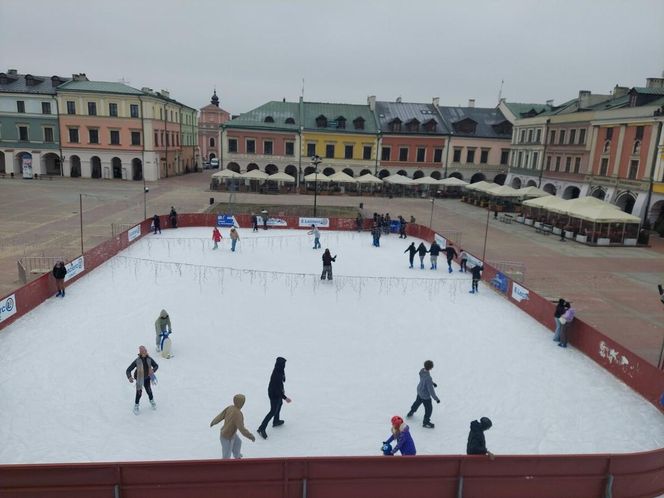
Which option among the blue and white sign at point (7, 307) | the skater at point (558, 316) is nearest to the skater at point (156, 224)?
Answer: the blue and white sign at point (7, 307)

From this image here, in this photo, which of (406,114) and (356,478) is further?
(406,114)

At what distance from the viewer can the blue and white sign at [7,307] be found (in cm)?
1283

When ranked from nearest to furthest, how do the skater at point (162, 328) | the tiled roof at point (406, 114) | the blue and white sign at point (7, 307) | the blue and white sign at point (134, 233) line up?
the skater at point (162, 328) < the blue and white sign at point (7, 307) < the blue and white sign at point (134, 233) < the tiled roof at point (406, 114)

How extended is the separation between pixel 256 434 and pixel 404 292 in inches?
400

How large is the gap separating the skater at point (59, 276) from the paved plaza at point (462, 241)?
1.98m

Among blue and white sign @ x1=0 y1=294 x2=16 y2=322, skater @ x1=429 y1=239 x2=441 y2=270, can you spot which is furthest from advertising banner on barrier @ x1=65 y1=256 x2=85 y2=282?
skater @ x1=429 y1=239 x2=441 y2=270

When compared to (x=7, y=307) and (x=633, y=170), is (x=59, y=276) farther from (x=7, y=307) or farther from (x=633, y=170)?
(x=633, y=170)

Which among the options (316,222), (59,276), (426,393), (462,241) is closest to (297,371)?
(426,393)

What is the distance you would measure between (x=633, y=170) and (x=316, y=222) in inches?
886

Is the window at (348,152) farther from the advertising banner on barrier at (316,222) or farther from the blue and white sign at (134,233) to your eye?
the blue and white sign at (134,233)

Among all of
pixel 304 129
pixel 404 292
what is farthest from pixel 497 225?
pixel 304 129

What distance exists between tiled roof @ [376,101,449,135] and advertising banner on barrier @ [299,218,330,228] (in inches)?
1052

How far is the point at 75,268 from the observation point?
17469mm

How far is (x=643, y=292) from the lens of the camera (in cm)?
1931
